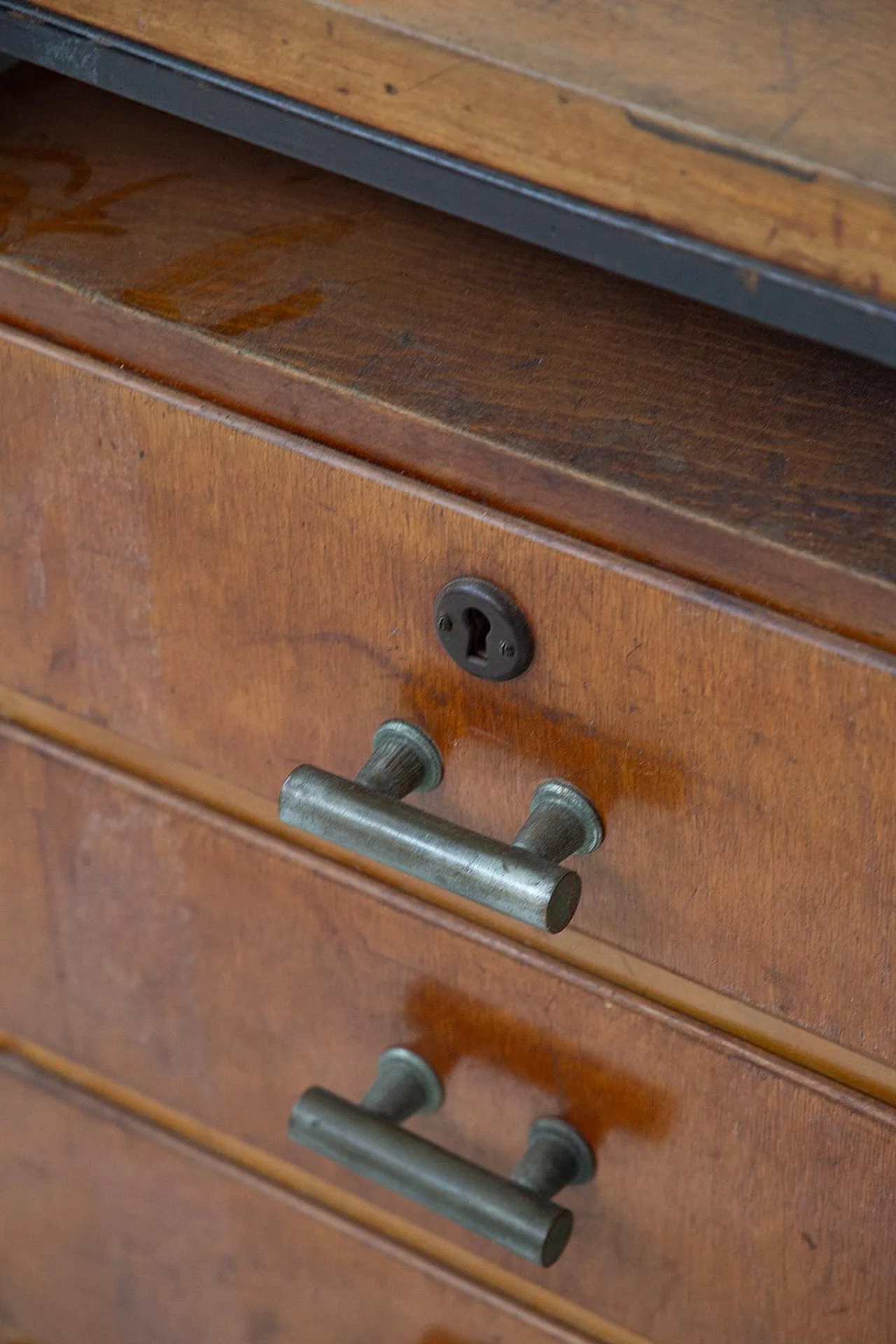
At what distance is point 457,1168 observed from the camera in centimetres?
45

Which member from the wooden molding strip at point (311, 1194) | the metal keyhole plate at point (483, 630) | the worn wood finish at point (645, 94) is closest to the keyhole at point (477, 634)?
the metal keyhole plate at point (483, 630)

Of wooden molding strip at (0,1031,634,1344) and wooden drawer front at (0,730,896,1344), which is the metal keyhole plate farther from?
wooden molding strip at (0,1031,634,1344)

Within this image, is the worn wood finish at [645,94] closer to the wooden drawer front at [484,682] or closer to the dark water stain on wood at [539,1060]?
the wooden drawer front at [484,682]

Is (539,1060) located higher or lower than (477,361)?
lower

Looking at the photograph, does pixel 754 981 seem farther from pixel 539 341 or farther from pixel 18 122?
pixel 18 122

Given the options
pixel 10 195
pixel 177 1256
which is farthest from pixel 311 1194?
pixel 10 195

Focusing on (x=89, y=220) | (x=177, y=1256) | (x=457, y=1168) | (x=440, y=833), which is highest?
(x=89, y=220)

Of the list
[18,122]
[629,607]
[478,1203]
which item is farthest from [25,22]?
[478,1203]

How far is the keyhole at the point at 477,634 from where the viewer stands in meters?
0.37

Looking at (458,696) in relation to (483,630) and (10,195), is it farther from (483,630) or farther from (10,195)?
(10,195)

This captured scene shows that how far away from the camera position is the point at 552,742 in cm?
39

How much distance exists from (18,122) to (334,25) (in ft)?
0.57

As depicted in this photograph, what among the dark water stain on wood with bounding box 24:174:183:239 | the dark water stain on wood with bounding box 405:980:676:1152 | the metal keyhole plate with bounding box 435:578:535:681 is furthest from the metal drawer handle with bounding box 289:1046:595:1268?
the dark water stain on wood with bounding box 24:174:183:239

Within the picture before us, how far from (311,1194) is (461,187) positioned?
0.40 metres
